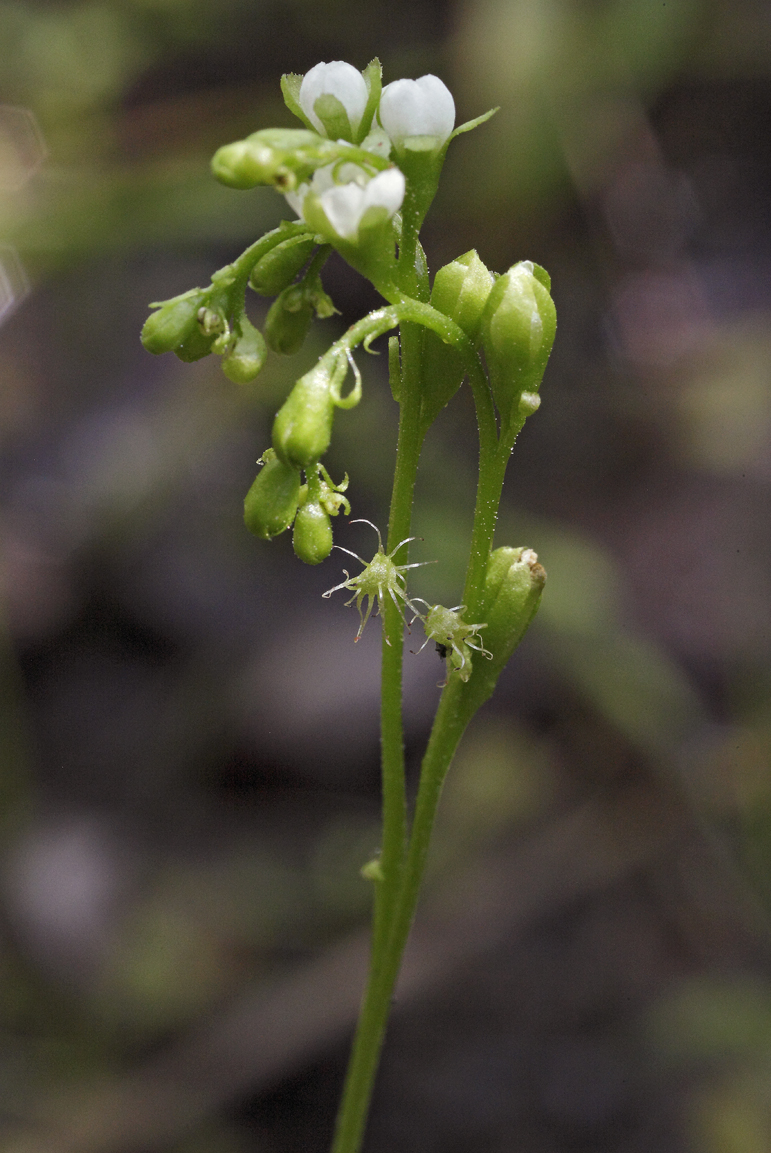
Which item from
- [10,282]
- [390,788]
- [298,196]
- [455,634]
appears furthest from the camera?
[10,282]

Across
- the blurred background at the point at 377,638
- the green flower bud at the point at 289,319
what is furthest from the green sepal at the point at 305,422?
the blurred background at the point at 377,638

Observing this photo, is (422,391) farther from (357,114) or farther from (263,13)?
(263,13)

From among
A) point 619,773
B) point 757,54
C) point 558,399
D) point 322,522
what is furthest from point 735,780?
point 757,54

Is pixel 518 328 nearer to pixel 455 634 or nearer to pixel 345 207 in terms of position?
pixel 345 207

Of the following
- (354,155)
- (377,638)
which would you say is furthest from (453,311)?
(377,638)

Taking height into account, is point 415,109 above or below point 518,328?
above
